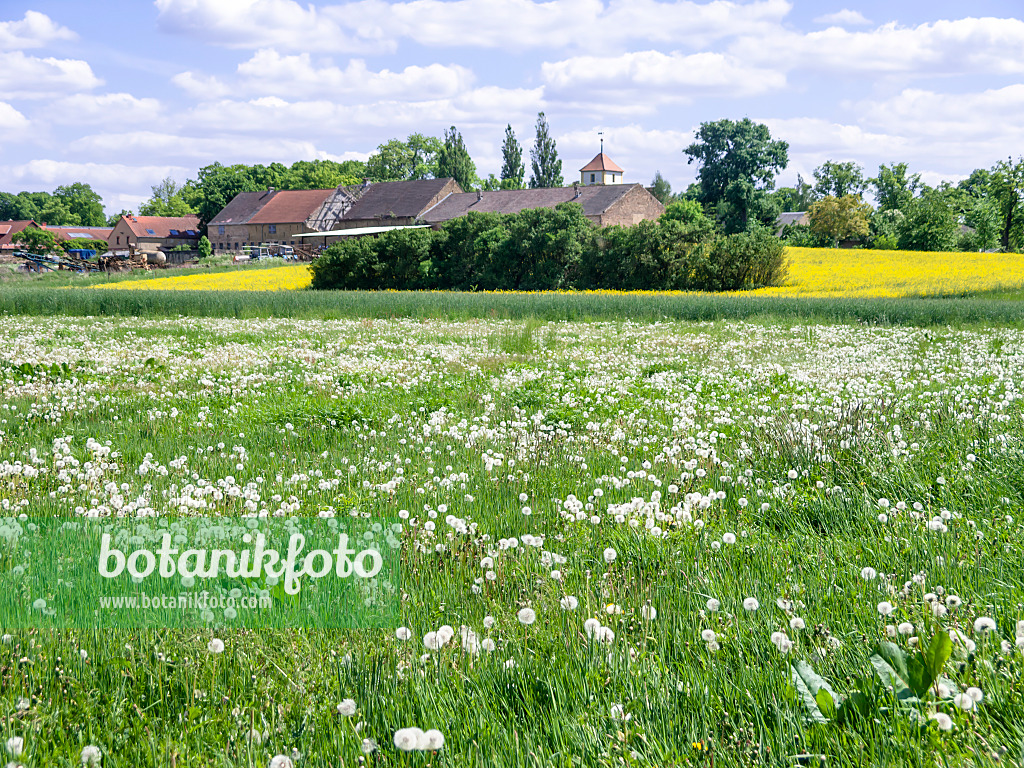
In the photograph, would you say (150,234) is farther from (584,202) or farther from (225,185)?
(584,202)

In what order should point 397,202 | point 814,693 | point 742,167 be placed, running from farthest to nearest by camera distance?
point 397,202 < point 742,167 < point 814,693

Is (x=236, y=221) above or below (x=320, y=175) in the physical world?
below

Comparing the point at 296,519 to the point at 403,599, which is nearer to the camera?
the point at 403,599

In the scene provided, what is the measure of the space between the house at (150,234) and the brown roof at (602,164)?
7142 cm

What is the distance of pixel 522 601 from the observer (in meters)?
3.32

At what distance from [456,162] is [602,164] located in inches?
1044

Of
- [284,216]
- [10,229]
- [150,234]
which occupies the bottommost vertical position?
[150,234]

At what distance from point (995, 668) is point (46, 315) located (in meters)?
33.8

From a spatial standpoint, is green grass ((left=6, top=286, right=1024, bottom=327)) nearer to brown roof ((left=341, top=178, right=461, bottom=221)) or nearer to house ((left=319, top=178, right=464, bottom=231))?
house ((left=319, top=178, right=464, bottom=231))

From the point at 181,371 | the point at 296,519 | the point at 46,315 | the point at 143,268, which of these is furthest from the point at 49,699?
the point at 143,268

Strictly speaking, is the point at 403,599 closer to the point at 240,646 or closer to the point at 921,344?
the point at 240,646

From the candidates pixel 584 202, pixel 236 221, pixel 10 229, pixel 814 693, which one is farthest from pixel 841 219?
pixel 10 229

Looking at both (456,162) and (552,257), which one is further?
(456,162)

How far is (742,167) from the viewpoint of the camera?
233ft
